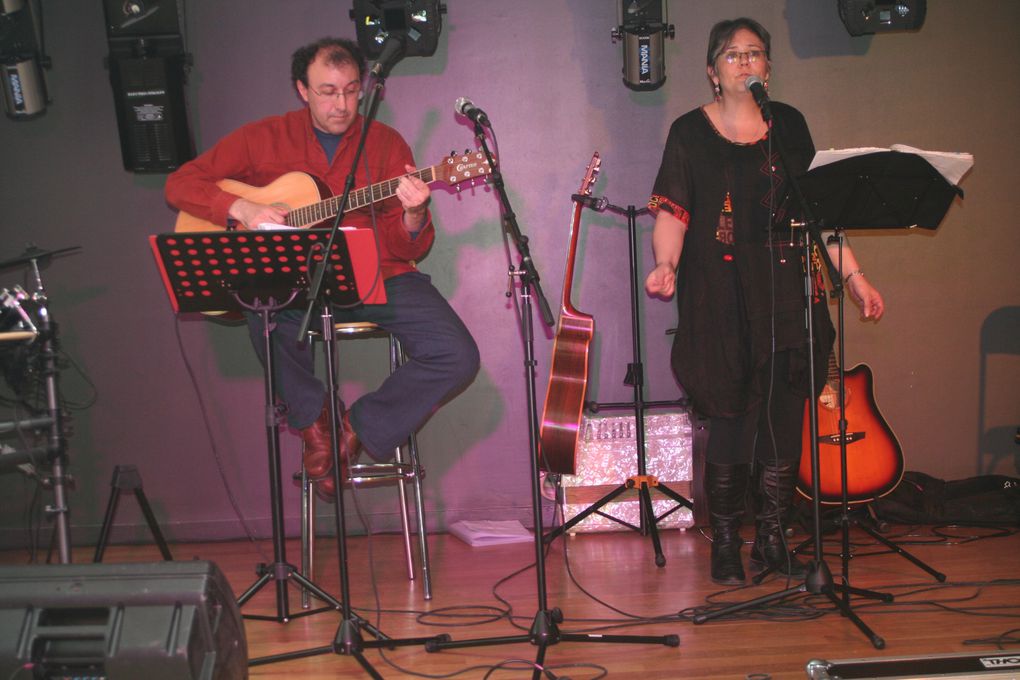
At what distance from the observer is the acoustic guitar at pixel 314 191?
2.96 m

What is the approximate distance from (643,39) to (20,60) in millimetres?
2620

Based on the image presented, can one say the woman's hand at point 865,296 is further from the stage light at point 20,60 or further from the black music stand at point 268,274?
the stage light at point 20,60

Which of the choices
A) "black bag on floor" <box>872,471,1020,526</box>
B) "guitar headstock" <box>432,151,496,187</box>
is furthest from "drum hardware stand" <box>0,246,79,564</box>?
"black bag on floor" <box>872,471,1020,526</box>

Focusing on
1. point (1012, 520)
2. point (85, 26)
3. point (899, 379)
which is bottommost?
point (1012, 520)

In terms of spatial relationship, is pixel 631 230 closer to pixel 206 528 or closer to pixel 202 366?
pixel 202 366

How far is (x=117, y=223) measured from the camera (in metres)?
4.21

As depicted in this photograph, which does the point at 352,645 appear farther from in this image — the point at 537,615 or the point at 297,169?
the point at 297,169

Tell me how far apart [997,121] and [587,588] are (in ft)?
9.21

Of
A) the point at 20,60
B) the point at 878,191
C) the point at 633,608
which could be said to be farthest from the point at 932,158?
the point at 20,60

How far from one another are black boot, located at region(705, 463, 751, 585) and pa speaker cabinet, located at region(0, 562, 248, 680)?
6.32 ft

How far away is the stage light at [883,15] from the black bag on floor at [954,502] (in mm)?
1927

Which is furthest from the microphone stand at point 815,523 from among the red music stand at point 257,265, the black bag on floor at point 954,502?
the black bag on floor at point 954,502

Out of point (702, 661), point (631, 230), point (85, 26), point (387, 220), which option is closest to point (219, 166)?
point (387, 220)

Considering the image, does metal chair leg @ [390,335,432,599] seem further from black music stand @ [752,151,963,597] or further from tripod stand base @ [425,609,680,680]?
black music stand @ [752,151,963,597]
